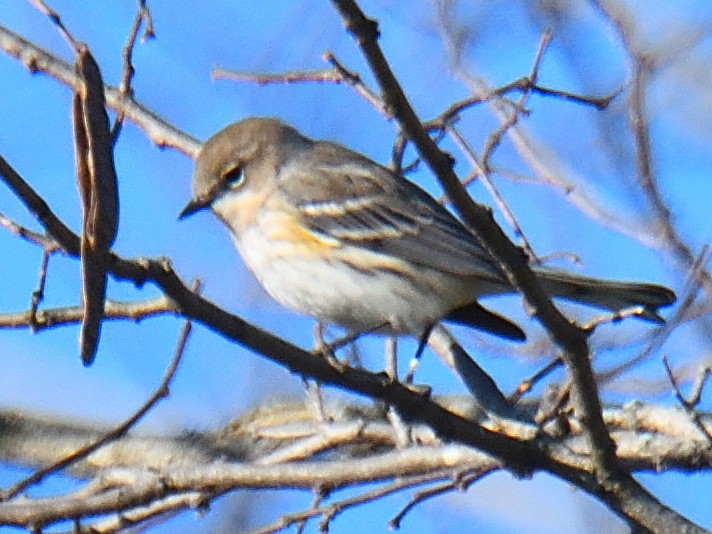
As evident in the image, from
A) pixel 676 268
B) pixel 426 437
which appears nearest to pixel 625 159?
pixel 676 268

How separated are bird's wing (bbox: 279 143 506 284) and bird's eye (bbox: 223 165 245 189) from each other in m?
0.16

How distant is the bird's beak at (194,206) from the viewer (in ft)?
15.6

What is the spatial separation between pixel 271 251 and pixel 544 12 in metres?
1.26

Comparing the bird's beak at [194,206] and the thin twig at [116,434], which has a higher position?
the bird's beak at [194,206]

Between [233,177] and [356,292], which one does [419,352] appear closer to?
[356,292]

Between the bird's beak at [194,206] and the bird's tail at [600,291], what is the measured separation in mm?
1413

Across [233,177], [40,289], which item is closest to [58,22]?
[40,289]

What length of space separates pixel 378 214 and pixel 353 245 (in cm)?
29

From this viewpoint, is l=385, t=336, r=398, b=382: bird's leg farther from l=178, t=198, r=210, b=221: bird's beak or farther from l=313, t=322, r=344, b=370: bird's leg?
l=313, t=322, r=344, b=370: bird's leg

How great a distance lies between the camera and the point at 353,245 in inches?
178

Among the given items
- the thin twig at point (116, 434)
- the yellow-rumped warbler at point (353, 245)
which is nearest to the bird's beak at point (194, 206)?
the yellow-rumped warbler at point (353, 245)

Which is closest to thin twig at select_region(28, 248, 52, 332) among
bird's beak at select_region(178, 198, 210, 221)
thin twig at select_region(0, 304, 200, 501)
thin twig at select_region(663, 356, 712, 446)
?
thin twig at select_region(0, 304, 200, 501)

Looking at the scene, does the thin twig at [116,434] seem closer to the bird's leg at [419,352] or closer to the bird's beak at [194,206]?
the bird's leg at [419,352]

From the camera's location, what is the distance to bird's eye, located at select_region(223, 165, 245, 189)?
4855mm
